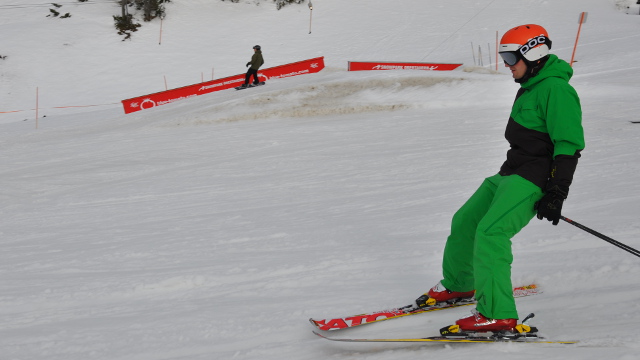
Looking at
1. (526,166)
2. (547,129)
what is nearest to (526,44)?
(547,129)

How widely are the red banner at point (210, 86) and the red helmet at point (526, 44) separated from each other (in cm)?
1778

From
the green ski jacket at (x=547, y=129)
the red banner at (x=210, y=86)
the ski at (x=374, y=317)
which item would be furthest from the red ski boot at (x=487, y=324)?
the red banner at (x=210, y=86)

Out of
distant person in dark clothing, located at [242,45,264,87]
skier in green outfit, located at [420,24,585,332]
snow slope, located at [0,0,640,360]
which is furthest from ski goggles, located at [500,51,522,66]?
distant person in dark clothing, located at [242,45,264,87]

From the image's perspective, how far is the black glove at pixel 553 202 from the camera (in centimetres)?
311

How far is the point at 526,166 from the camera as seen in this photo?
3324 mm

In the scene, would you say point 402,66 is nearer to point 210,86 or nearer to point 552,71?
point 210,86

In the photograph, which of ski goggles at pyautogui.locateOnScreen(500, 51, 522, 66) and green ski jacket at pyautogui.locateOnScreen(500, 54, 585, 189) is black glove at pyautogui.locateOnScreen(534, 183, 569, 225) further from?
ski goggles at pyautogui.locateOnScreen(500, 51, 522, 66)

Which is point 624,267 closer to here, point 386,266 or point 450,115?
point 386,266

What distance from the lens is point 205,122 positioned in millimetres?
15562

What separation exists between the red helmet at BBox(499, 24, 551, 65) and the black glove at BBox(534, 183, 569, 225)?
29.1 inches

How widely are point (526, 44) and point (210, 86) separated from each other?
727 inches

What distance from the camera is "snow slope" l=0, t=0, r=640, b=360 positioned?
12.9 ft

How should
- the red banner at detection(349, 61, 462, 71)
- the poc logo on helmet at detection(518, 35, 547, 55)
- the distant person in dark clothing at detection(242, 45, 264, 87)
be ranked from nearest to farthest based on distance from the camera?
the poc logo on helmet at detection(518, 35, 547, 55), the distant person in dark clothing at detection(242, 45, 264, 87), the red banner at detection(349, 61, 462, 71)

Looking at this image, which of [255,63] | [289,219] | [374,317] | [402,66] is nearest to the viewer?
[374,317]
